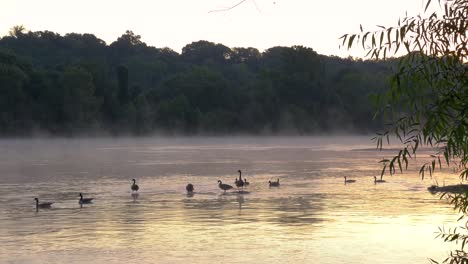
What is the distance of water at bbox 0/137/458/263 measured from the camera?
62.6ft

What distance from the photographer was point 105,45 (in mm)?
184125

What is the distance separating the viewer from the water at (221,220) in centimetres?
1909

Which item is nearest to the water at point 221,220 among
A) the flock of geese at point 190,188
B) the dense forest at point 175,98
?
the flock of geese at point 190,188

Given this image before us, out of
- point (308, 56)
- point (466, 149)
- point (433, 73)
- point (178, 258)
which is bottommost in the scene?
point (178, 258)

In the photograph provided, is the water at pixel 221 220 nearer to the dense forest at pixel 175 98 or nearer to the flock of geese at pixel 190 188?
the flock of geese at pixel 190 188

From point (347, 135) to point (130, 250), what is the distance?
126327 millimetres

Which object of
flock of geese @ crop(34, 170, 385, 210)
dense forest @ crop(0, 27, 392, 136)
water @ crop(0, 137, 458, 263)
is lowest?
water @ crop(0, 137, 458, 263)

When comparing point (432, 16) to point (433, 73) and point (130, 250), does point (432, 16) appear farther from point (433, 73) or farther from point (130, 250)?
point (130, 250)

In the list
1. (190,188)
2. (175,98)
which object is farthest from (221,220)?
(175,98)

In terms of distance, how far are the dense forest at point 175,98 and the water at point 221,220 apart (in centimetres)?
6813

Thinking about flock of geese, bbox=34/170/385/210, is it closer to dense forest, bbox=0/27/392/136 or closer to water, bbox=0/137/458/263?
water, bbox=0/137/458/263

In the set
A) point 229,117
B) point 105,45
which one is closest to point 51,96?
point 229,117

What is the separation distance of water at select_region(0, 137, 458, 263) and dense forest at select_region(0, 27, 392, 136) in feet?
224

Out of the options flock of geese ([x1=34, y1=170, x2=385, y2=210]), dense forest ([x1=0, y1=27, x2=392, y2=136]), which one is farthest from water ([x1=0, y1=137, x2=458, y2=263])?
dense forest ([x1=0, y1=27, x2=392, y2=136])
